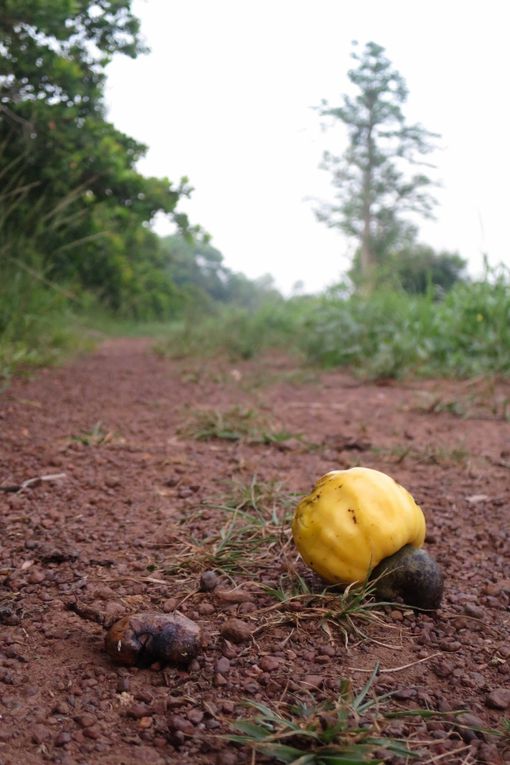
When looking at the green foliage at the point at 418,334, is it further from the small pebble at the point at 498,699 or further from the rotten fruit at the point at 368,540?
the small pebble at the point at 498,699

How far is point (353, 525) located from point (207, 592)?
0.34 m

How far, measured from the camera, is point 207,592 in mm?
1484

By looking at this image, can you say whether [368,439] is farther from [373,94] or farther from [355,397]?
[373,94]

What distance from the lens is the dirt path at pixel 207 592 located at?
105cm

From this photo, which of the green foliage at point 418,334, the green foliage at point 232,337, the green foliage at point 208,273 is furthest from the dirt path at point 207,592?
the green foliage at point 208,273

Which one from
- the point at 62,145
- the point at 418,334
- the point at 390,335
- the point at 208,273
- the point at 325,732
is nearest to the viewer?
the point at 325,732

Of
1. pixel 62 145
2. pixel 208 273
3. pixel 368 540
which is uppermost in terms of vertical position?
pixel 208 273

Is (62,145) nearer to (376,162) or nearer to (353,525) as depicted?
(353,525)

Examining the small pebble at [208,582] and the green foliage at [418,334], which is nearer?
the small pebble at [208,582]

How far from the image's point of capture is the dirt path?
1.05 metres

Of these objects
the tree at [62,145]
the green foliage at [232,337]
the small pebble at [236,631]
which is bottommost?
the small pebble at [236,631]

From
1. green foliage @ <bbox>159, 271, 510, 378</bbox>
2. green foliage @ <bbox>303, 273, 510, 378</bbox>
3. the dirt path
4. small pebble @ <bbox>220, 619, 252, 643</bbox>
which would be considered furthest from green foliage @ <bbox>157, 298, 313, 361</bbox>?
small pebble @ <bbox>220, 619, 252, 643</bbox>

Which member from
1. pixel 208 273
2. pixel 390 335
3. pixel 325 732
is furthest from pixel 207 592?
pixel 208 273

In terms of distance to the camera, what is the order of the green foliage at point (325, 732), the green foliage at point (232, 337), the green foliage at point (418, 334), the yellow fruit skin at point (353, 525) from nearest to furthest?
the green foliage at point (325, 732) < the yellow fruit skin at point (353, 525) < the green foliage at point (418, 334) < the green foliage at point (232, 337)
